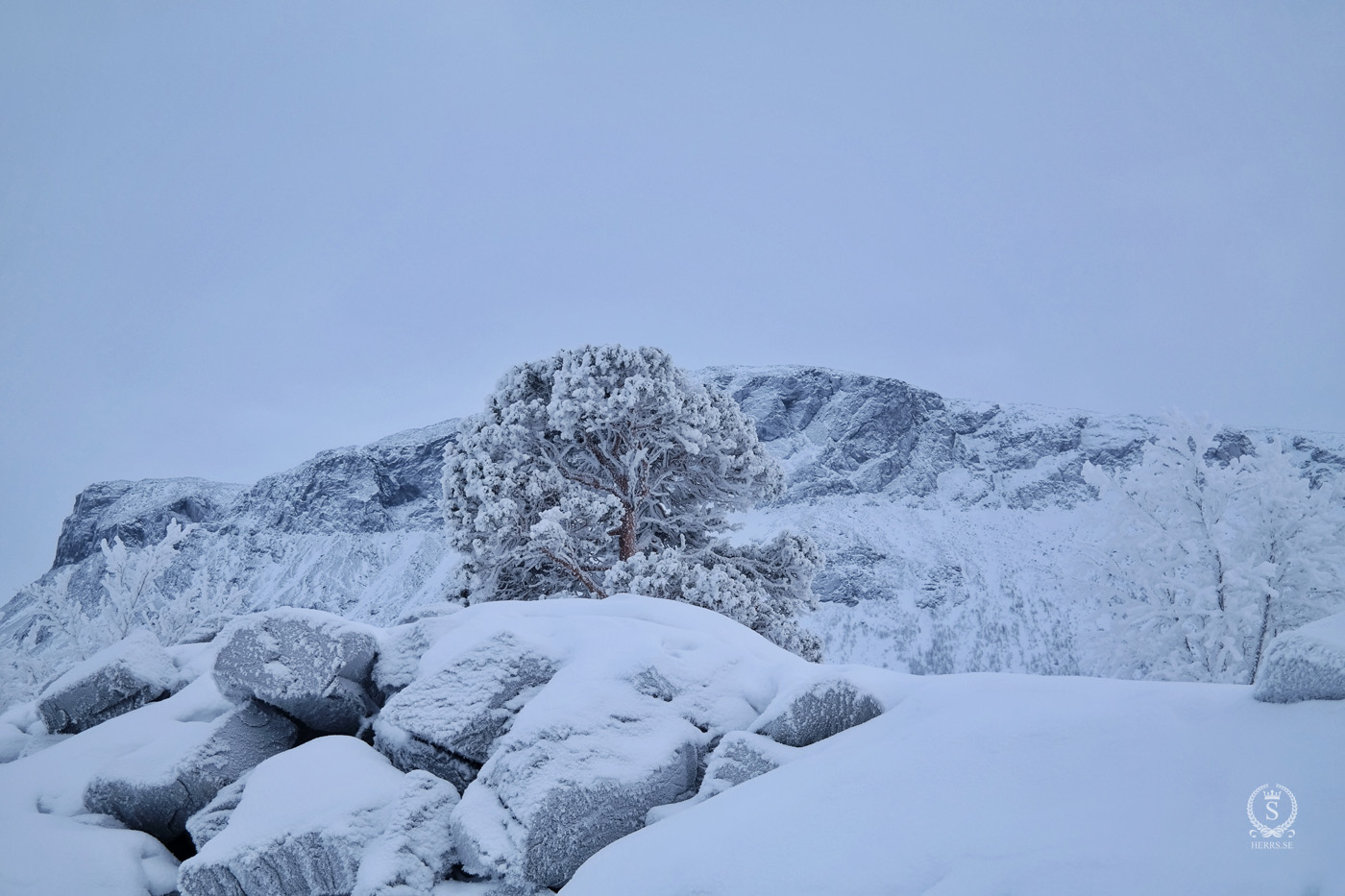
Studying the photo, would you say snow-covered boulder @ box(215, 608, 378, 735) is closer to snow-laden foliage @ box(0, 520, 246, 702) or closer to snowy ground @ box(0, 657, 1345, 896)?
snowy ground @ box(0, 657, 1345, 896)

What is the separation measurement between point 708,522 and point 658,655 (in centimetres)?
913

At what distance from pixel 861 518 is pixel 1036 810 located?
147 feet

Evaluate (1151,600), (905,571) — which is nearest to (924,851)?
(1151,600)

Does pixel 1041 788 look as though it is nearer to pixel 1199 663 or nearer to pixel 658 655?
pixel 658 655

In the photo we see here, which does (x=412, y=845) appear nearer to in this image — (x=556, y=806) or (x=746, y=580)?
(x=556, y=806)

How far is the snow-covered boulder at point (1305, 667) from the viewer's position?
293 centimetres

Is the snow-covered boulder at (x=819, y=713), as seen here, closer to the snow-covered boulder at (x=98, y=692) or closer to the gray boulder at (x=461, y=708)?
the gray boulder at (x=461, y=708)

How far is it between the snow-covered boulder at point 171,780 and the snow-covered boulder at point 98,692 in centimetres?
144

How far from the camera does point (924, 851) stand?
271cm

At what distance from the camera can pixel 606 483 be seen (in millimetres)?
13828

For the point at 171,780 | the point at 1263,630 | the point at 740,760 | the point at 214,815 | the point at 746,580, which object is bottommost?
the point at 1263,630

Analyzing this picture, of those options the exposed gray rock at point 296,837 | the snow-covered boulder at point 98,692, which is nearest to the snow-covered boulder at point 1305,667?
the exposed gray rock at point 296,837

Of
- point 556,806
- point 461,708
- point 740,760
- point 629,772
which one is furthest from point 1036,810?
point 461,708

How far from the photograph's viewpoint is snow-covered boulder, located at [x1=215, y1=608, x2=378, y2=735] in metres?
5.72
